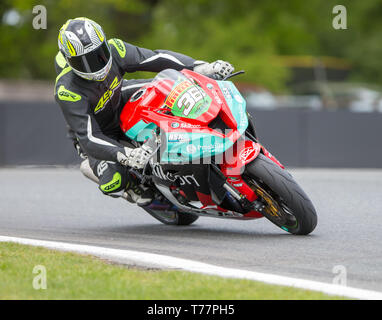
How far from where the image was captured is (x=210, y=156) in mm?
6859

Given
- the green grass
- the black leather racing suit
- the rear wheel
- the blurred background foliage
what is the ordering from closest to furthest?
the green grass, the black leather racing suit, the rear wheel, the blurred background foliage

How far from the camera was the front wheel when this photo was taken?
6.70 m

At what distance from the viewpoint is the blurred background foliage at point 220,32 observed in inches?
1231

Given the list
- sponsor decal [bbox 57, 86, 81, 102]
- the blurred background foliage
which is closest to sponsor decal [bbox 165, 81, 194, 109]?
sponsor decal [bbox 57, 86, 81, 102]

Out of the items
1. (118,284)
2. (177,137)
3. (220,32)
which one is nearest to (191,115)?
(177,137)

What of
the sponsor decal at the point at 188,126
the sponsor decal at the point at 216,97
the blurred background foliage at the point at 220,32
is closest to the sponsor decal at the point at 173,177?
the sponsor decal at the point at 188,126

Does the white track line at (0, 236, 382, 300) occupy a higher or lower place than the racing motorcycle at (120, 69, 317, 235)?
lower

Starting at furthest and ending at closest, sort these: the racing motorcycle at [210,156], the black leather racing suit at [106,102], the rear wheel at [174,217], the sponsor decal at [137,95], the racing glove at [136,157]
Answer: the rear wheel at [174,217] < the sponsor decal at [137,95] < the black leather racing suit at [106,102] < the racing glove at [136,157] < the racing motorcycle at [210,156]

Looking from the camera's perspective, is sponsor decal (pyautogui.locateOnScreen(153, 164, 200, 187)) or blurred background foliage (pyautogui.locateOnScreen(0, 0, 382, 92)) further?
blurred background foliage (pyautogui.locateOnScreen(0, 0, 382, 92))

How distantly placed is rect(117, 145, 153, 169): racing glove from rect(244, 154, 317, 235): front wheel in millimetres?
854

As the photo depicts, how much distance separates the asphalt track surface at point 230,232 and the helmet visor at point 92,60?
4.93 feet

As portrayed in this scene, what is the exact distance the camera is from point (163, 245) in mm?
7137

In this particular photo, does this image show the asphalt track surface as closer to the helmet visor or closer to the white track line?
the white track line

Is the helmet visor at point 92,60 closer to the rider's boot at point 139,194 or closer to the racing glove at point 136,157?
the racing glove at point 136,157
